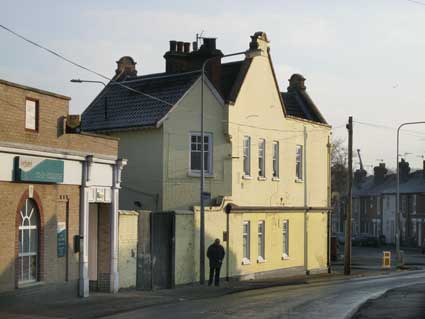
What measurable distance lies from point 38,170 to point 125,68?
19.1m

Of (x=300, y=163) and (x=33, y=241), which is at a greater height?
(x=300, y=163)

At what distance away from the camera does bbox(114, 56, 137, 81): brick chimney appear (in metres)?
39.8

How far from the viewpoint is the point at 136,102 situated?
3456 cm

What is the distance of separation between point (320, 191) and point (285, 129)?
5.60 meters

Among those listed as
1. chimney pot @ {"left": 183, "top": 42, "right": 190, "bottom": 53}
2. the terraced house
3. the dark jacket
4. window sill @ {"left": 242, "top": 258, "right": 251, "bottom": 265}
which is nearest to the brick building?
the terraced house

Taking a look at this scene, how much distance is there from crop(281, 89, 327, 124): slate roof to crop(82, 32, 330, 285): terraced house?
231 cm

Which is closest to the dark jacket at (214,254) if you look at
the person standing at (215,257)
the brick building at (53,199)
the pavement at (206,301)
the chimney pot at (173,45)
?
the person standing at (215,257)

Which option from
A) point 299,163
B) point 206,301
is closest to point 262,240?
point 299,163

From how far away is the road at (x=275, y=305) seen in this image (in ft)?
66.3

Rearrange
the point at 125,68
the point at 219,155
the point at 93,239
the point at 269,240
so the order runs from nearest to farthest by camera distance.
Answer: the point at 93,239
the point at 219,155
the point at 269,240
the point at 125,68

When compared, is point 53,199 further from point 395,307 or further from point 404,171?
point 404,171

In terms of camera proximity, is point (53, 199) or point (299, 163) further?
point (299, 163)

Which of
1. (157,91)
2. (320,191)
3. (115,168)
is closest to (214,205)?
(157,91)

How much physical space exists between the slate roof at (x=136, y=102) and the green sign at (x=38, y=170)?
9762 millimetres
